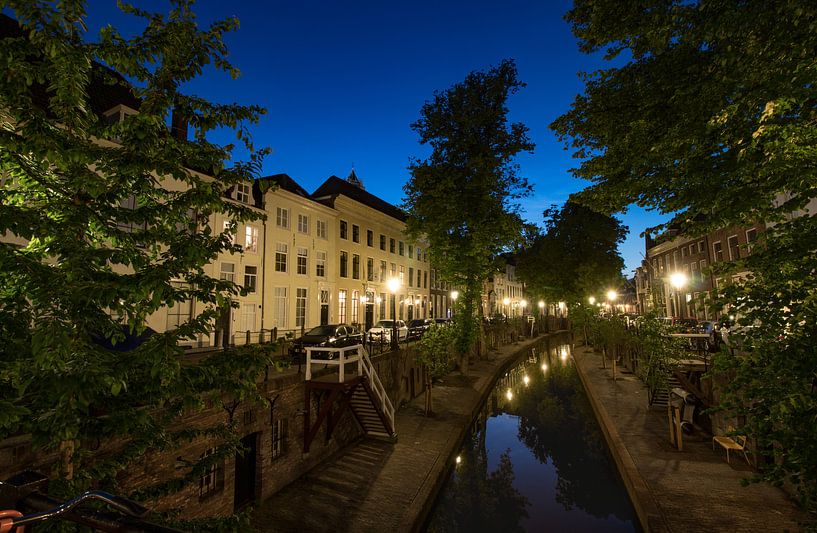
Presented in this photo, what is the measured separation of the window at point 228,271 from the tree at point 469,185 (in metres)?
11.5

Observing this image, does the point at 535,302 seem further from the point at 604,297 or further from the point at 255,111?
the point at 255,111

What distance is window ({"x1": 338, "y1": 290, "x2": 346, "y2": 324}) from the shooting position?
3134cm

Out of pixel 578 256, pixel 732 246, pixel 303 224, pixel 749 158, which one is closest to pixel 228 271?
pixel 303 224

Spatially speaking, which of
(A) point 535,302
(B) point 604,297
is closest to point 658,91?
(B) point 604,297

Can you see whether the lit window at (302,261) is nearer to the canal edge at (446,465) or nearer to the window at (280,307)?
the window at (280,307)

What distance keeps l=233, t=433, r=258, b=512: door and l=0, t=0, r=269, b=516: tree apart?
6.00 m

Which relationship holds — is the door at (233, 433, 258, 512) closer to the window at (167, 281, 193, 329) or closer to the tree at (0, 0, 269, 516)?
the tree at (0, 0, 269, 516)

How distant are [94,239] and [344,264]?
28206 millimetres

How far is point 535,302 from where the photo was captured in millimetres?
49875

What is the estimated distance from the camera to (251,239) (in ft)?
78.6

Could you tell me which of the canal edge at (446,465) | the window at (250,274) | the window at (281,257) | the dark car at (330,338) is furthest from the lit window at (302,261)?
the canal edge at (446,465)

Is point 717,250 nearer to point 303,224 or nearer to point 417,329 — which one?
point 417,329

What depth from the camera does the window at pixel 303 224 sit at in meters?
27.8

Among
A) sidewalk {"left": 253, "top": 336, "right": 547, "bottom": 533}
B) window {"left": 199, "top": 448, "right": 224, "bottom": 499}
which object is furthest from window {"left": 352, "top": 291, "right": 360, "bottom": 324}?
window {"left": 199, "top": 448, "right": 224, "bottom": 499}
